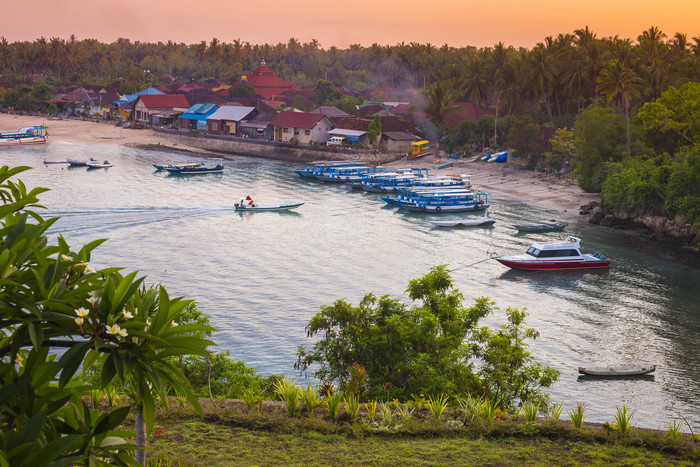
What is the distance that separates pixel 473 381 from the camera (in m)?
16.7

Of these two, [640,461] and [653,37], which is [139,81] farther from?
[640,461]

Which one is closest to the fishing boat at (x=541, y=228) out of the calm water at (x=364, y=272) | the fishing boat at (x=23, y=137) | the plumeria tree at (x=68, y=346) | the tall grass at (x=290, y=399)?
the calm water at (x=364, y=272)

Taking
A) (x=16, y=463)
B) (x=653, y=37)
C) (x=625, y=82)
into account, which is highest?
(x=653, y=37)

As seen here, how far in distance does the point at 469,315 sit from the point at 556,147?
5719 centimetres

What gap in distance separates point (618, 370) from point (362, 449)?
18.2 metres

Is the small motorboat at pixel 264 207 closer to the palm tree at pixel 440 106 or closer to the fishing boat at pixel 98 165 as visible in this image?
the fishing boat at pixel 98 165

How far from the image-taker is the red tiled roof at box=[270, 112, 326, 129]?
9609 centimetres

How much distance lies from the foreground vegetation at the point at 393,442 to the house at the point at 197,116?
104m

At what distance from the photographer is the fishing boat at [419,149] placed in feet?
293

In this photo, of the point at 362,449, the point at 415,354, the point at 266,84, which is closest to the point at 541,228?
the point at 415,354

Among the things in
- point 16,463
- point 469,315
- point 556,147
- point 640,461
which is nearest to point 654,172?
point 556,147

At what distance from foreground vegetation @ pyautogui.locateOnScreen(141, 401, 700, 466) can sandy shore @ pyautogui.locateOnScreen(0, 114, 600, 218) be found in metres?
48.2

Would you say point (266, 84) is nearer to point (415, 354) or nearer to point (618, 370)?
point (618, 370)

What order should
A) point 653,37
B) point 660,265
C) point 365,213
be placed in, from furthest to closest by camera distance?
point 653,37, point 365,213, point 660,265
